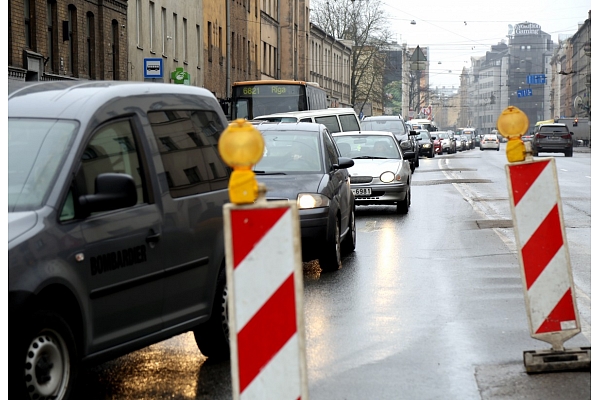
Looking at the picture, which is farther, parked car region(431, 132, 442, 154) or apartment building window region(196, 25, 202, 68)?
parked car region(431, 132, 442, 154)

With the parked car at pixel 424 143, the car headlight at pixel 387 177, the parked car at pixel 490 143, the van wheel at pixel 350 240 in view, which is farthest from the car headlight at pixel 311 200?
the parked car at pixel 490 143

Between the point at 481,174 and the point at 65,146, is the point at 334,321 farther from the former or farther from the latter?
the point at 481,174

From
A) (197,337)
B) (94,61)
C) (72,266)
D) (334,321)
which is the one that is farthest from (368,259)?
(94,61)

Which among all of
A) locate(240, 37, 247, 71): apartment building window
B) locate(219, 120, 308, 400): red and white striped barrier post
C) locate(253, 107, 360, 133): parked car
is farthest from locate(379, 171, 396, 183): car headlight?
locate(240, 37, 247, 71): apartment building window

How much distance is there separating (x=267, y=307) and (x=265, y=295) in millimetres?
49

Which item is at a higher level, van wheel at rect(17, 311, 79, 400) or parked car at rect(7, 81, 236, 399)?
parked car at rect(7, 81, 236, 399)

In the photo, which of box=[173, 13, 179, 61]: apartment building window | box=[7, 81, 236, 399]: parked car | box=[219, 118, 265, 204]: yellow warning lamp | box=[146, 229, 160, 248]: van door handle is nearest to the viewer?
box=[219, 118, 265, 204]: yellow warning lamp

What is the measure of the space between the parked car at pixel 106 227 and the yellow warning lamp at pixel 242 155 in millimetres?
1398

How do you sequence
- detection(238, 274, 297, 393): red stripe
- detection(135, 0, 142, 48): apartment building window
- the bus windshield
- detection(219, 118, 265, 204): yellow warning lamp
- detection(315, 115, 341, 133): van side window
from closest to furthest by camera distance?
detection(219, 118, 265, 204): yellow warning lamp, detection(238, 274, 297, 393): red stripe, detection(315, 115, 341, 133): van side window, detection(135, 0, 142, 48): apartment building window, the bus windshield

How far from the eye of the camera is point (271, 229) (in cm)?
452

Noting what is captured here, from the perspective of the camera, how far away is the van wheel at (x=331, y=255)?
489 inches

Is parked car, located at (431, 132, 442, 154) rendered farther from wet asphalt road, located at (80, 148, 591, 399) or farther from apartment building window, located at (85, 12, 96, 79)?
wet asphalt road, located at (80, 148, 591, 399)

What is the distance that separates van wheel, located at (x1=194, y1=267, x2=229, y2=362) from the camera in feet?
24.2

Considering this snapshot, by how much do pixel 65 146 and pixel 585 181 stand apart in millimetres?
28125
